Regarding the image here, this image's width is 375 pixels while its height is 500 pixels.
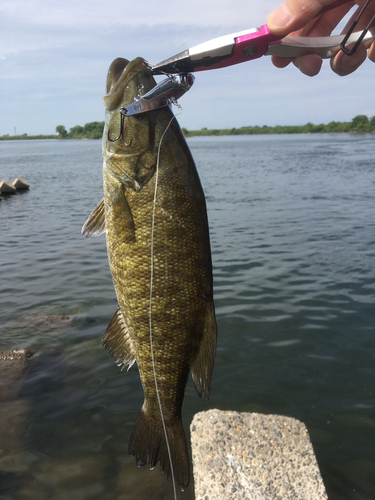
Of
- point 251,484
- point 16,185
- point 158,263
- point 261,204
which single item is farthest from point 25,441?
point 16,185

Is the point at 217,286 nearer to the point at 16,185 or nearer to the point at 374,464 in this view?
the point at 374,464

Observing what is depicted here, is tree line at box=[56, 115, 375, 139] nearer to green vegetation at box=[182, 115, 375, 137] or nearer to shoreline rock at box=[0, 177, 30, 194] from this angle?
green vegetation at box=[182, 115, 375, 137]

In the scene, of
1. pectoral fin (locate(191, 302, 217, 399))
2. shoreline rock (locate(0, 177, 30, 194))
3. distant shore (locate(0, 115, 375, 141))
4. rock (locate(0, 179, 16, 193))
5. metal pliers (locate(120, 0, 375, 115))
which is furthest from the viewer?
distant shore (locate(0, 115, 375, 141))

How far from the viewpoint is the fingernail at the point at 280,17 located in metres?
2.39

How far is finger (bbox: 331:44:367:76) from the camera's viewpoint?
3.28 metres

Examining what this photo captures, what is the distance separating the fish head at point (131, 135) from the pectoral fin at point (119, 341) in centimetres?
96

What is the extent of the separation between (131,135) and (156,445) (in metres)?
2.15

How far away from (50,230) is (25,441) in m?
11.7

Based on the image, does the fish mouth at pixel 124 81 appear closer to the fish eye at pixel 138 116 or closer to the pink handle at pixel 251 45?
the fish eye at pixel 138 116

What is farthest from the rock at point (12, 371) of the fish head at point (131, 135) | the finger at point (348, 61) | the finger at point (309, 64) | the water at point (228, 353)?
the finger at point (348, 61)

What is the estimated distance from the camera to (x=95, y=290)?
950 centimetres

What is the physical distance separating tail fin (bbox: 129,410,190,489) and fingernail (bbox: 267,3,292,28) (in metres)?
2.76

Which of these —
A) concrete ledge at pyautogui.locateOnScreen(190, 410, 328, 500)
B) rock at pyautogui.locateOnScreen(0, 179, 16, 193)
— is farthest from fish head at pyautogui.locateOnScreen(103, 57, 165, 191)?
rock at pyautogui.locateOnScreen(0, 179, 16, 193)

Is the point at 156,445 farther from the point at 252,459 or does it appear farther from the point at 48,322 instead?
the point at 48,322
